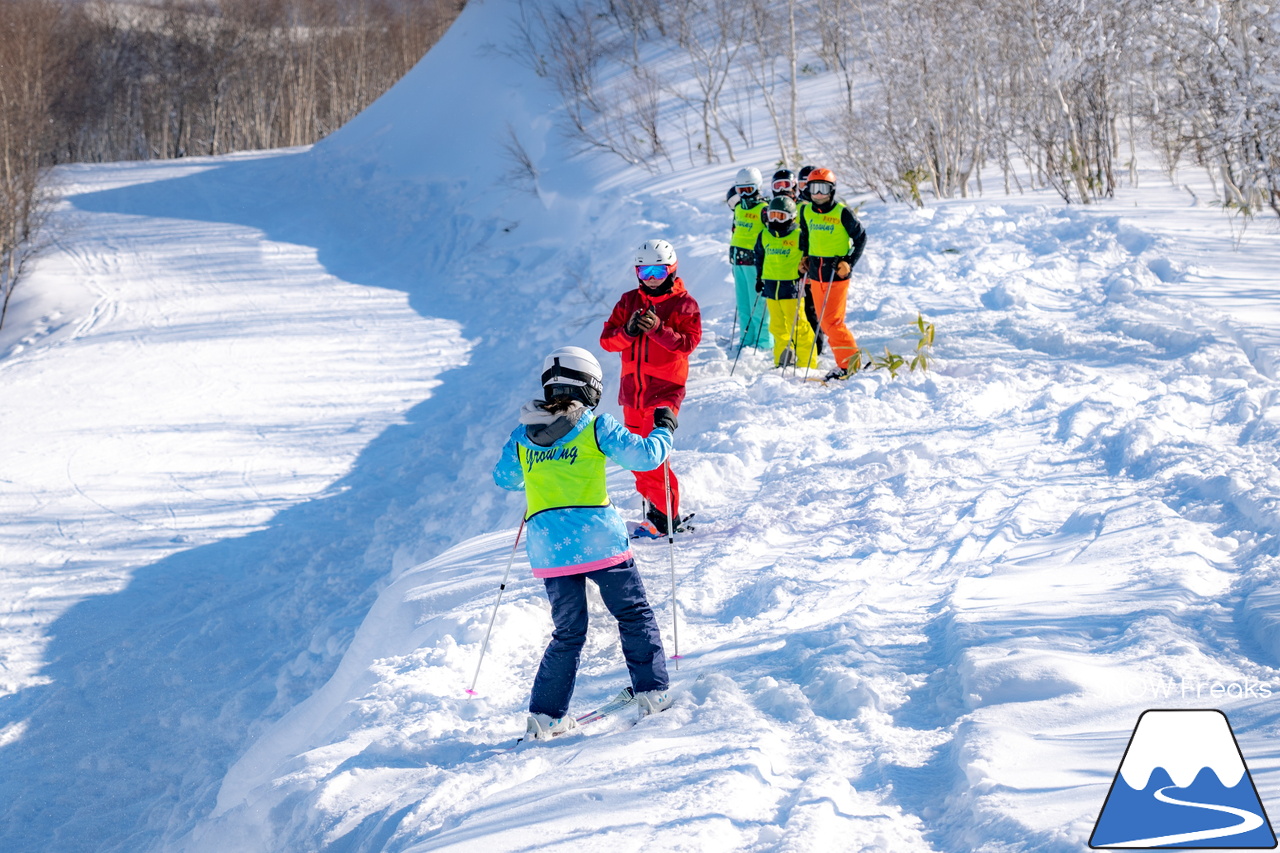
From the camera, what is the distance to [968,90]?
13.6 metres

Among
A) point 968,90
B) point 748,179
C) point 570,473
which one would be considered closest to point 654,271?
point 570,473

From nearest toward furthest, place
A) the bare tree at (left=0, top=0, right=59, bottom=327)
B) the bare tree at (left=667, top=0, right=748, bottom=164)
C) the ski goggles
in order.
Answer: the ski goggles < the bare tree at (left=0, top=0, right=59, bottom=327) < the bare tree at (left=667, top=0, right=748, bottom=164)

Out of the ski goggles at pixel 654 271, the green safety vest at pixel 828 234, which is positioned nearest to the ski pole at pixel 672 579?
the ski goggles at pixel 654 271

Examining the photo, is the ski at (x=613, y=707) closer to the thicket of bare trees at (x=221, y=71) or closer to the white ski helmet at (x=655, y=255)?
the white ski helmet at (x=655, y=255)

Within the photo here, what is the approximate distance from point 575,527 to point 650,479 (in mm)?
1801

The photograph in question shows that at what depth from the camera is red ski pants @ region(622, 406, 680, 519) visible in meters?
5.51

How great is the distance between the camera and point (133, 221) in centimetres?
2219

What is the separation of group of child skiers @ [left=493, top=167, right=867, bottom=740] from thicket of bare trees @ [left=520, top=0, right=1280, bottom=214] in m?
4.39

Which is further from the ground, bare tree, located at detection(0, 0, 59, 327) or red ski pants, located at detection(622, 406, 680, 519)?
bare tree, located at detection(0, 0, 59, 327)

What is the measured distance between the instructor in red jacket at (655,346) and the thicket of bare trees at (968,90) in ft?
21.1

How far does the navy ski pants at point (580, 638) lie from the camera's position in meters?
3.82

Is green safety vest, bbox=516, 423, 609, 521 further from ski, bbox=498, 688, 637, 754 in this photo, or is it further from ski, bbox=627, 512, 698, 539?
ski, bbox=627, 512, 698, 539

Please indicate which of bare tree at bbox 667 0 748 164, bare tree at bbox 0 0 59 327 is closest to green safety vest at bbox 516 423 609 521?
bare tree at bbox 667 0 748 164

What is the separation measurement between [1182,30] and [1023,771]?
977cm
